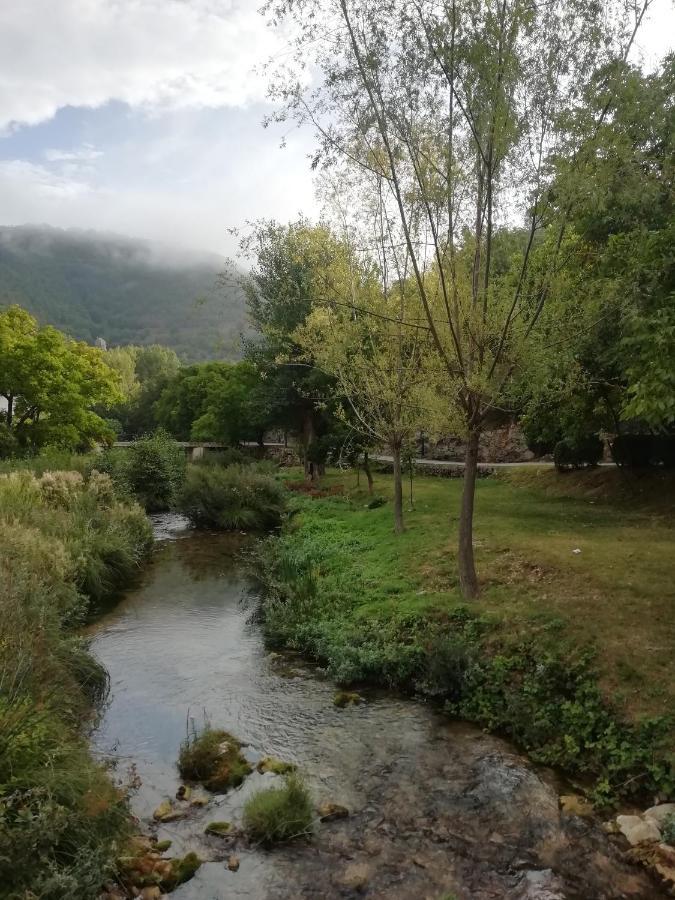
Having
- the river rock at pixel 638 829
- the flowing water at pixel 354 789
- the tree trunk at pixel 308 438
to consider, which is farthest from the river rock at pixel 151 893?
the tree trunk at pixel 308 438

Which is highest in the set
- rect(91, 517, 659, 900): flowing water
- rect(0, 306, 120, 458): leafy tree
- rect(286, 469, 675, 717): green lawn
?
rect(0, 306, 120, 458): leafy tree

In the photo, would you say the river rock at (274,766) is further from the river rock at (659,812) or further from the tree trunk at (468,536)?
the tree trunk at (468,536)

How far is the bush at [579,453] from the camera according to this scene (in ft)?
71.7

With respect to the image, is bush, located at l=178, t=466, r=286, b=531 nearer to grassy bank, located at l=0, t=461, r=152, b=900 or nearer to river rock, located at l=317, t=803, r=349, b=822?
grassy bank, located at l=0, t=461, r=152, b=900

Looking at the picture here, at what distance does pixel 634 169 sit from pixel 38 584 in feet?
33.4

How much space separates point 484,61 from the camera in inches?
326

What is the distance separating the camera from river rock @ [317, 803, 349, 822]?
19.1ft

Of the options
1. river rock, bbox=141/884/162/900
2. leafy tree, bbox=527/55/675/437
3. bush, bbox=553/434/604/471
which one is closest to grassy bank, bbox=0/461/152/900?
river rock, bbox=141/884/162/900

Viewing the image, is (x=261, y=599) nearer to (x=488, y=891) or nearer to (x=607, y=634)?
(x=607, y=634)

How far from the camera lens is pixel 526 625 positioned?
28.0 ft

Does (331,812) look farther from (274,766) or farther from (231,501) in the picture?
(231,501)

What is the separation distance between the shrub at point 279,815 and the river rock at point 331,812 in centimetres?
13

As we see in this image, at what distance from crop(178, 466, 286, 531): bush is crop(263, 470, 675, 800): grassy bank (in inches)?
248

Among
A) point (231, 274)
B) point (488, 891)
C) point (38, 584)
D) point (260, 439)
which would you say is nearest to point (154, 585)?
point (38, 584)
